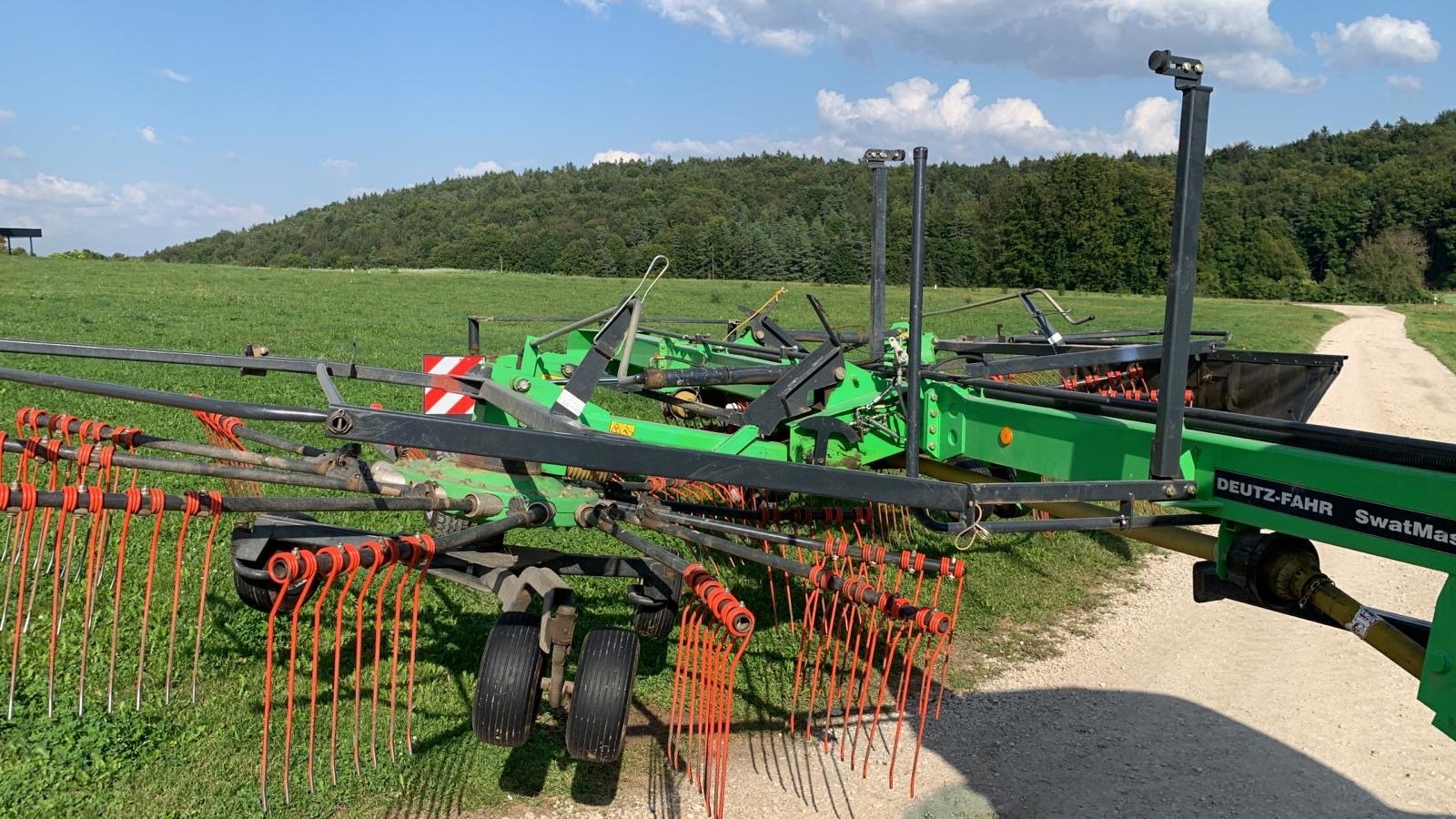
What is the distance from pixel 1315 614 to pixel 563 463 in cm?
254

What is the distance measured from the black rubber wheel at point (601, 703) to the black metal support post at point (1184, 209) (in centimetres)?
196

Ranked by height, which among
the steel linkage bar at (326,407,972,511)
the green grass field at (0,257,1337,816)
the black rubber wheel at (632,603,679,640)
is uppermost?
the steel linkage bar at (326,407,972,511)

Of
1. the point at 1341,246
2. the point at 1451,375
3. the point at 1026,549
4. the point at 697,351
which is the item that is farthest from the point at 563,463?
the point at 1341,246

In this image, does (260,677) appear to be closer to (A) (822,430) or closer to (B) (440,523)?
(B) (440,523)

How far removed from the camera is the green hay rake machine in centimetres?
285

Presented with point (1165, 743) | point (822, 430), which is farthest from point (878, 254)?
point (1165, 743)

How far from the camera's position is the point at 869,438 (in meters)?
5.07

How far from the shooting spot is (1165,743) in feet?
17.1

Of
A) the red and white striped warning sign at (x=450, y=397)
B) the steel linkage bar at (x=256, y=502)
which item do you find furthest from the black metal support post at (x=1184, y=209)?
the red and white striped warning sign at (x=450, y=397)

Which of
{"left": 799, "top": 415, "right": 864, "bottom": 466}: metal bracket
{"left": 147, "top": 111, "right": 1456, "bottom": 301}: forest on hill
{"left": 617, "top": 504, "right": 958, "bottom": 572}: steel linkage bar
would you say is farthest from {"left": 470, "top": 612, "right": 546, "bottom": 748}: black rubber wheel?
{"left": 147, "top": 111, "right": 1456, "bottom": 301}: forest on hill

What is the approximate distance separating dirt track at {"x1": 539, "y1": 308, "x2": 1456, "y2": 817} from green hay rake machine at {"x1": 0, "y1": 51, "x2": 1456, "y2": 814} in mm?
344

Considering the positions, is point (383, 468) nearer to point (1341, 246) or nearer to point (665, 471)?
point (665, 471)

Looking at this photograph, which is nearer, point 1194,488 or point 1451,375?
point 1194,488

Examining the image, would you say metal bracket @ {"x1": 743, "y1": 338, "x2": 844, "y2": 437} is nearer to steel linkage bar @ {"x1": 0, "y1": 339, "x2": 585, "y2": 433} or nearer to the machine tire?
steel linkage bar @ {"x1": 0, "y1": 339, "x2": 585, "y2": 433}
